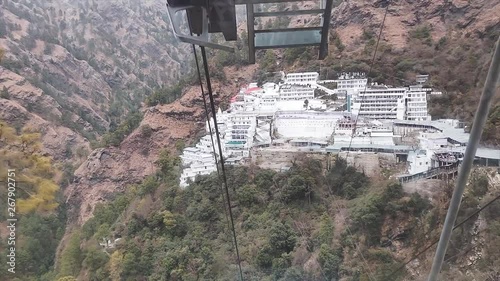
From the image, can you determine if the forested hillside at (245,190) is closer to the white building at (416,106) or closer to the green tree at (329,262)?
the green tree at (329,262)

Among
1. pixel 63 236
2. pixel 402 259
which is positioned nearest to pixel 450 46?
pixel 402 259

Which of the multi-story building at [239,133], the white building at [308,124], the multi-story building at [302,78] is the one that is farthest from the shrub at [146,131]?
the white building at [308,124]

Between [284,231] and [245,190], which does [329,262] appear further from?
[245,190]

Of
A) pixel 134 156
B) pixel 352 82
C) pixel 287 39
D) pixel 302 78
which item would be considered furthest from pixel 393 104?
pixel 287 39

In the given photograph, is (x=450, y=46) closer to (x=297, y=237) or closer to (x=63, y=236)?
(x=297, y=237)

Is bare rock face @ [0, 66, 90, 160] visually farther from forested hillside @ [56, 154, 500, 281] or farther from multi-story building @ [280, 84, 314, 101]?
multi-story building @ [280, 84, 314, 101]

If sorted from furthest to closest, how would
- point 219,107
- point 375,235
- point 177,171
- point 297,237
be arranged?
point 219,107, point 177,171, point 297,237, point 375,235
